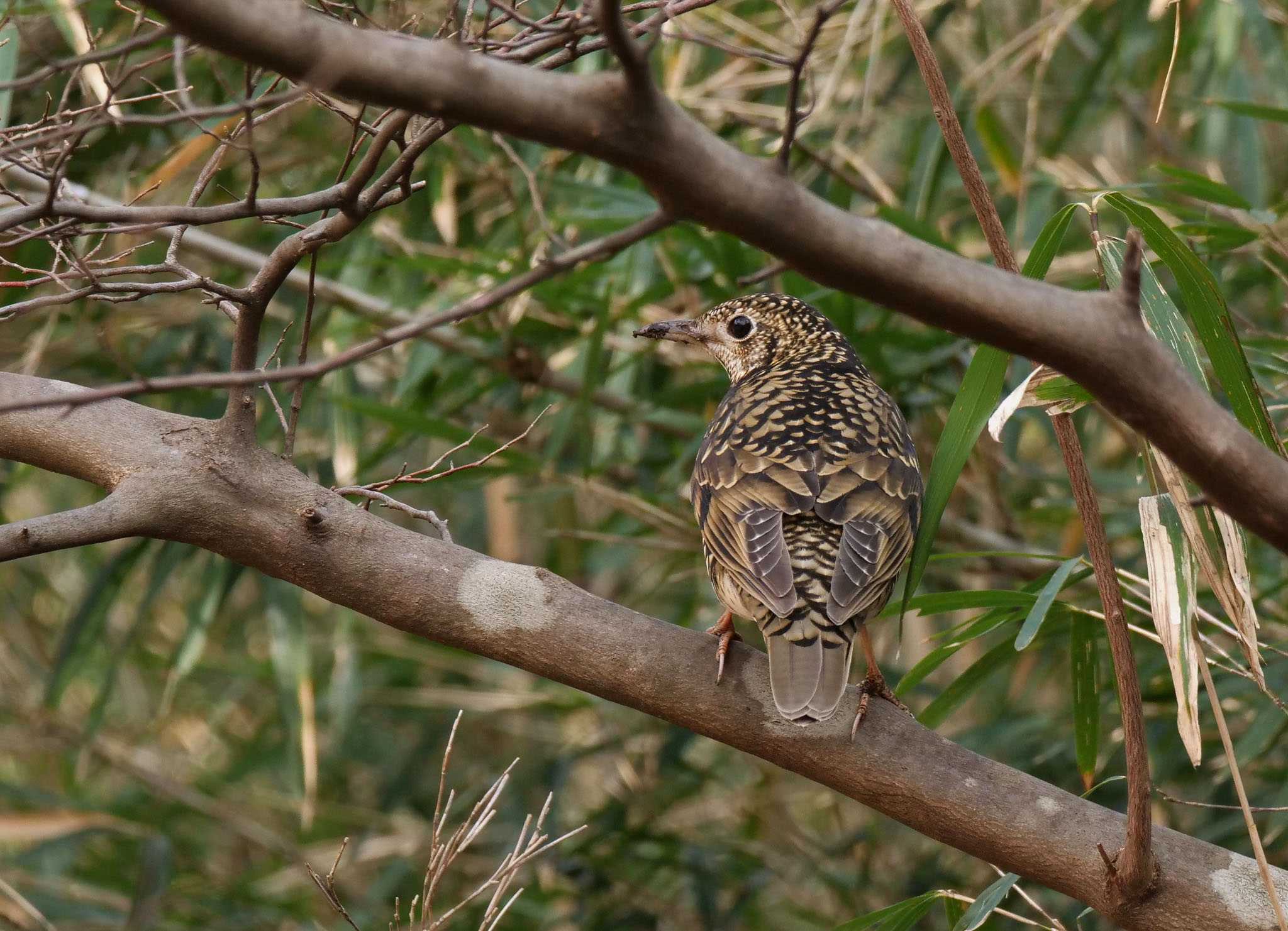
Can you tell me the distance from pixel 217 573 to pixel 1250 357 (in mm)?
3842

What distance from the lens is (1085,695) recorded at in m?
3.38

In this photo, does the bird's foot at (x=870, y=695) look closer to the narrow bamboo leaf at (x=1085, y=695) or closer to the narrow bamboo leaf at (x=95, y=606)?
the narrow bamboo leaf at (x=1085, y=695)

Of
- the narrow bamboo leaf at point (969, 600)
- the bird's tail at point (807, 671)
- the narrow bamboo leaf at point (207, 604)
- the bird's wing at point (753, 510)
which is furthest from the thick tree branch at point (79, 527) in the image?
the narrow bamboo leaf at point (207, 604)

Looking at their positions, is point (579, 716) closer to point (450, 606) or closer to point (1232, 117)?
point (1232, 117)

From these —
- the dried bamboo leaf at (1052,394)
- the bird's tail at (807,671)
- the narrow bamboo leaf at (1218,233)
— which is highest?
the narrow bamboo leaf at (1218,233)

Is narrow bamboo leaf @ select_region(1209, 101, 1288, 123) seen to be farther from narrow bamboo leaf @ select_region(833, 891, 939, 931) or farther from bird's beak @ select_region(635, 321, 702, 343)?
narrow bamboo leaf @ select_region(833, 891, 939, 931)

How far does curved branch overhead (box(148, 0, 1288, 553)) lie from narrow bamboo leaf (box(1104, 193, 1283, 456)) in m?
0.84

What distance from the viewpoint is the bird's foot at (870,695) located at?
2.71 metres

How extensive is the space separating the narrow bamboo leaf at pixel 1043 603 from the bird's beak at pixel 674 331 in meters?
1.82

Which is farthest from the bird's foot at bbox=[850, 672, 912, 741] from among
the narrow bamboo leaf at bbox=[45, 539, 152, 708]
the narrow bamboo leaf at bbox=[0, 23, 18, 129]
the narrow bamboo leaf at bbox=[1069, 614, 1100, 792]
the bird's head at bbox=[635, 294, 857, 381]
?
the narrow bamboo leaf at bbox=[45, 539, 152, 708]

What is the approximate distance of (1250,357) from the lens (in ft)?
13.9

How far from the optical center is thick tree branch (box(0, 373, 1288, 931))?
2.54 m

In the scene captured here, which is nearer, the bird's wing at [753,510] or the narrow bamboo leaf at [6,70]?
the bird's wing at [753,510]

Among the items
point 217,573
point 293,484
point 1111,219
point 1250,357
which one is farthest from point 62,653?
point 1111,219
